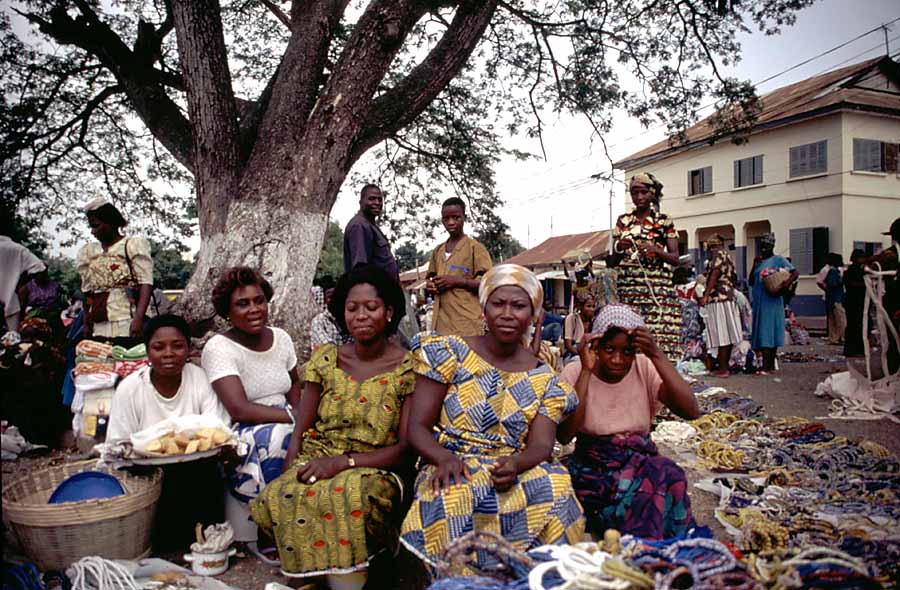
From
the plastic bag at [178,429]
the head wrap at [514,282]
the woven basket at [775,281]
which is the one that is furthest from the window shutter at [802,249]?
the plastic bag at [178,429]

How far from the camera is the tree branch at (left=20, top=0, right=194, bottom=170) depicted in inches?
271

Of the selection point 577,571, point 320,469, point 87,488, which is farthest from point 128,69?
point 577,571

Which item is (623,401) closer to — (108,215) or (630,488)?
(630,488)

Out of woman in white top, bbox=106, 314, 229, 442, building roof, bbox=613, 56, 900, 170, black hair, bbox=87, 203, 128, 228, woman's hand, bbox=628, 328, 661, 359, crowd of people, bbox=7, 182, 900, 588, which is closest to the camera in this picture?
crowd of people, bbox=7, 182, 900, 588

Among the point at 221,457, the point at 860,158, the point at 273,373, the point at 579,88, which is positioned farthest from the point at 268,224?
the point at 860,158

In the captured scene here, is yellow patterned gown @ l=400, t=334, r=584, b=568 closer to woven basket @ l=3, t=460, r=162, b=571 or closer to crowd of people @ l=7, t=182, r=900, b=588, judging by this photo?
crowd of people @ l=7, t=182, r=900, b=588

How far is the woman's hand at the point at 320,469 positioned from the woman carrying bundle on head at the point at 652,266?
9.30ft

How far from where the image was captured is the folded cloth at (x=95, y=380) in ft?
12.2

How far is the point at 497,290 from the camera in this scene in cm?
259

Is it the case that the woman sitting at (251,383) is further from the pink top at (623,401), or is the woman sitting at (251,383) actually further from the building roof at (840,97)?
the building roof at (840,97)

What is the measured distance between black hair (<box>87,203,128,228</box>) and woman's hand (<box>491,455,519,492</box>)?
3610 mm

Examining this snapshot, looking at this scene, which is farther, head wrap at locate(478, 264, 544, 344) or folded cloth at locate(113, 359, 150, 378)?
folded cloth at locate(113, 359, 150, 378)

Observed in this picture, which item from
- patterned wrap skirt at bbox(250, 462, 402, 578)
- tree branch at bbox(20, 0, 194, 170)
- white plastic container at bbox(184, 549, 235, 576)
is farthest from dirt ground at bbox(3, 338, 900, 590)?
tree branch at bbox(20, 0, 194, 170)

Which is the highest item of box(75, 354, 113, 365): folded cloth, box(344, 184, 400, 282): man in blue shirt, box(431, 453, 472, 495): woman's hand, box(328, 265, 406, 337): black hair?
box(344, 184, 400, 282): man in blue shirt
